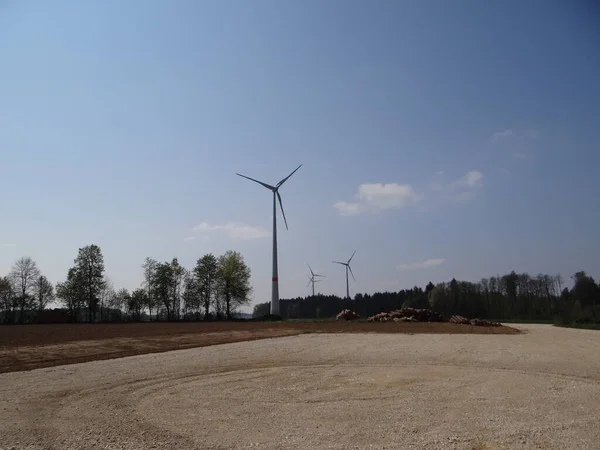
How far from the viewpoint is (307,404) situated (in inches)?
484

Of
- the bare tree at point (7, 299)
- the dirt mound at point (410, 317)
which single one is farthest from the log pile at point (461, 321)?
the bare tree at point (7, 299)

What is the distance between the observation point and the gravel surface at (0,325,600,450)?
30.1 ft

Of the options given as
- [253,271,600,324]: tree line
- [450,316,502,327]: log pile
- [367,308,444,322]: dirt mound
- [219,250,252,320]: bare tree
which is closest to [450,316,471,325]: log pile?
[450,316,502,327]: log pile

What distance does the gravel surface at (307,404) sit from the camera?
30.1ft

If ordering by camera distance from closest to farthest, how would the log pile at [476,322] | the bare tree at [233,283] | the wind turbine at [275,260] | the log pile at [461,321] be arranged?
the log pile at [476,322] → the log pile at [461,321] → the wind turbine at [275,260] → the bare tree at [233,283]

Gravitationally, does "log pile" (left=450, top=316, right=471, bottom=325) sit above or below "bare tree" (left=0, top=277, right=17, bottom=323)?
below

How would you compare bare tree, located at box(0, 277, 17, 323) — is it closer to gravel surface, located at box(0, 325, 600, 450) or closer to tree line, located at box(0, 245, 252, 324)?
tree line, located at box(0, 245, 252, 324)

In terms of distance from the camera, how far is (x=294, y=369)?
61.2 feet

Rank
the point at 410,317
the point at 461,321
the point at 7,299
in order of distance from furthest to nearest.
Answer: the point at 7,299
the point at 410,317
the point at 461,321

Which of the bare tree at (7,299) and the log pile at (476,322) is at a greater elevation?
the bare tree at (7,299)

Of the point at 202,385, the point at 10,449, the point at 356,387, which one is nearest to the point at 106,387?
the point at 202,385

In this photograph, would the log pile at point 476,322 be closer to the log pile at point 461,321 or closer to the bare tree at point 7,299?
the log pile at point 461,321

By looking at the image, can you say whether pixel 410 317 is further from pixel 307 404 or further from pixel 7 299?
pixel 7 299

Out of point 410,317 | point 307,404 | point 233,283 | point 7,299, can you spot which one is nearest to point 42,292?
point 7,299
